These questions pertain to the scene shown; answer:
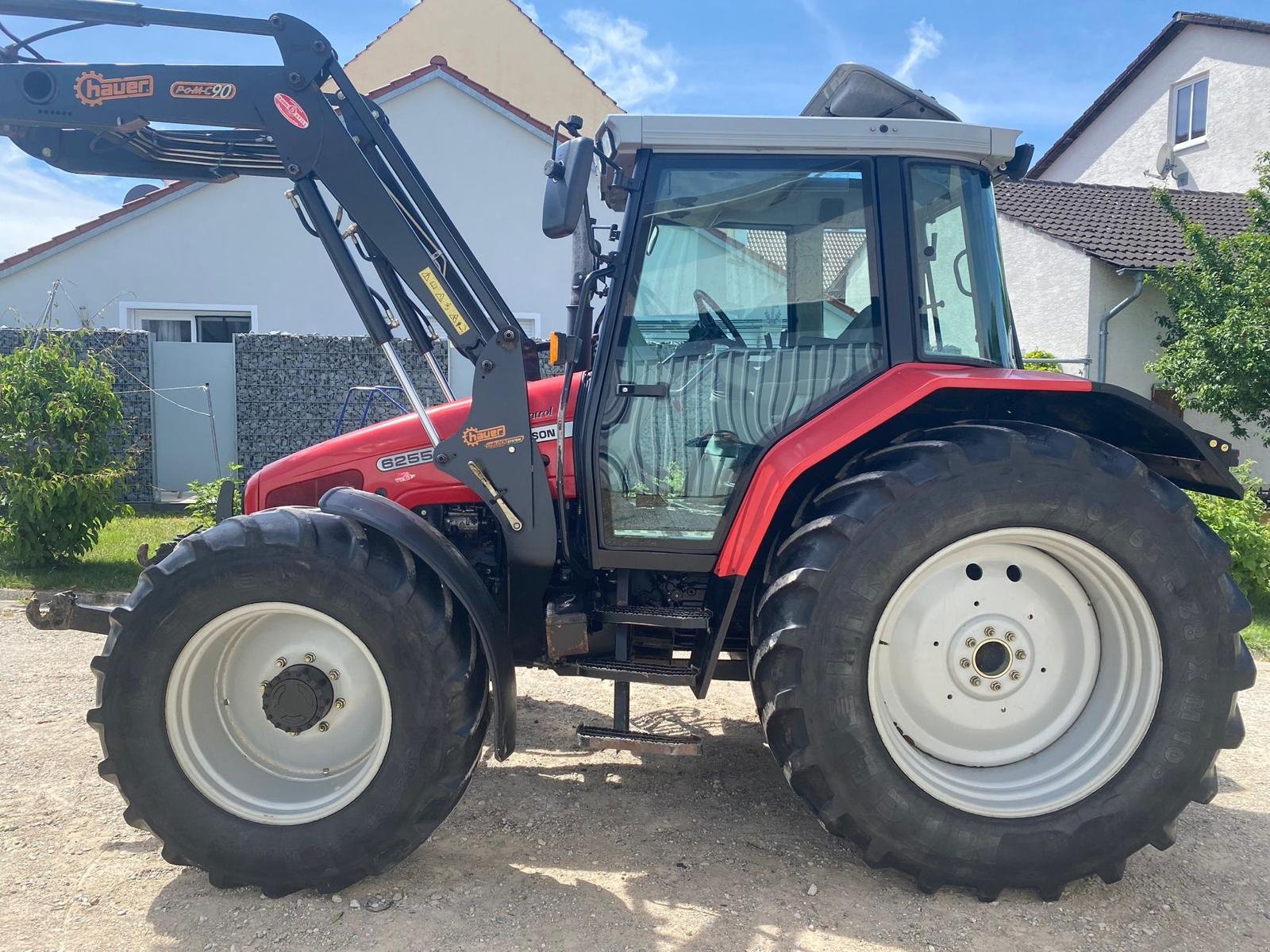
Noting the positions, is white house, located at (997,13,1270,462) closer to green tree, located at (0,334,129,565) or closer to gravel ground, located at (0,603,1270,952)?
gravel ground, located at (0,603,1270,952)

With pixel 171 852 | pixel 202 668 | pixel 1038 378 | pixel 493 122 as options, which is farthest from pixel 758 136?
pixel 493 122

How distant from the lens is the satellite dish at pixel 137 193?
488 inches

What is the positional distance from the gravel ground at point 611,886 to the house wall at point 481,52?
49.7 ft

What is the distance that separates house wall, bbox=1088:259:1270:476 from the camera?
13.9 metres

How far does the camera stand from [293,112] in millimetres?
3109

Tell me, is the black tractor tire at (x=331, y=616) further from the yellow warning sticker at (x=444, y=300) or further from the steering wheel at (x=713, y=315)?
the steering wheel at (x=713, y=315)

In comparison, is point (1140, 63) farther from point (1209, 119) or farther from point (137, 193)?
point (137, 193)

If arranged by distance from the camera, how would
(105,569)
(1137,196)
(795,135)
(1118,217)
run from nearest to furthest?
(795,135), (105,569), (1118,217), (1137,196)

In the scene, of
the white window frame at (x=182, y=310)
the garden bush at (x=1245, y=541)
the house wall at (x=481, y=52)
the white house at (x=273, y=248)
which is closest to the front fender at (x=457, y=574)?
the garden bush at (x=1245, y=541)

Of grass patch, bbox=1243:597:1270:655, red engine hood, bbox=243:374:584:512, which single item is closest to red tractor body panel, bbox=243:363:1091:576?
red engine hood, bbox=243:374:584:512

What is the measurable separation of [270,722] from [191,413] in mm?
8581

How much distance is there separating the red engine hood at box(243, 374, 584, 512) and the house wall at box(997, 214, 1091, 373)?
12461 mm

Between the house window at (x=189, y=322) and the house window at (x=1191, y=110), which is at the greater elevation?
the house window at (x=1191, y=110)

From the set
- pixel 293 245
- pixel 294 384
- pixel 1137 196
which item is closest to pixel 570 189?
pixel 294 384
